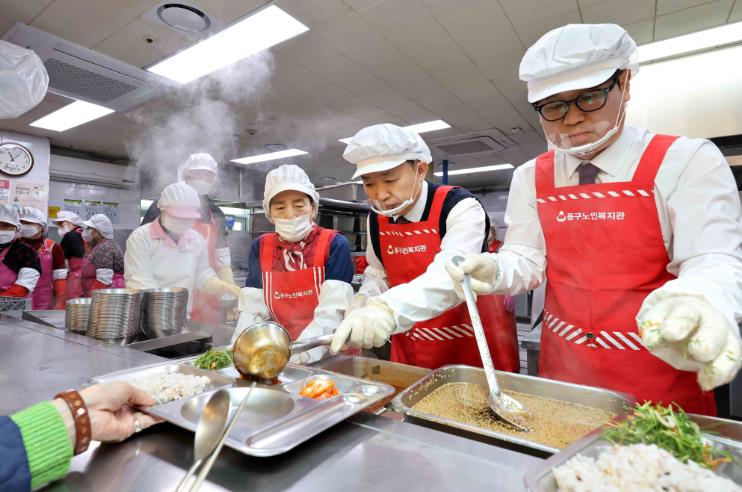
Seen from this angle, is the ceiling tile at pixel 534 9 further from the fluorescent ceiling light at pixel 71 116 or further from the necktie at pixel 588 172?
the fluorescent ceiling light at pixel 71 116

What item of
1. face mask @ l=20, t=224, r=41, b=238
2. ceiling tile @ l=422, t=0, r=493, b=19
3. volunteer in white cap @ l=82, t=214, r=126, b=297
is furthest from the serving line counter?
face mask @ l=20, t=224, r=41, b=238

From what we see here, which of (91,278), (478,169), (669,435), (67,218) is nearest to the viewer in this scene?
(669,435)

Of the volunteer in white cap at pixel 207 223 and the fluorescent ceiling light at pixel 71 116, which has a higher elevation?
the fluorescent ceiling light at pixel 71 116

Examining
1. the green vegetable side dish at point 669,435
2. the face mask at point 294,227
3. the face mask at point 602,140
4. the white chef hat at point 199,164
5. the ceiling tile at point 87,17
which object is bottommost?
the green vegetable side dish at point 669,435

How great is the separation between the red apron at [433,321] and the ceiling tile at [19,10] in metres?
4.15

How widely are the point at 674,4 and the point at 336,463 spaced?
485 centimetres

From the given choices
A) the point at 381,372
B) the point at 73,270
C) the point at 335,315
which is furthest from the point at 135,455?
the point at 73,270

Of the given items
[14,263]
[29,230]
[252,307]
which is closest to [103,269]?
[29,230]

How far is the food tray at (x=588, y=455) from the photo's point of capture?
68 cm

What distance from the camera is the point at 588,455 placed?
0.81 meters

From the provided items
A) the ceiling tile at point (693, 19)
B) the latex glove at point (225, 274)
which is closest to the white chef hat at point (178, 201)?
the latex glove at point (225, 274)

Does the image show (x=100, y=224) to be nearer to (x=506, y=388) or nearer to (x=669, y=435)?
(x=506, y=388)

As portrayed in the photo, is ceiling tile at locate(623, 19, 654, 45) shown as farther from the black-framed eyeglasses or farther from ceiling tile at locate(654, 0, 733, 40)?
the black-framed eyeglasses

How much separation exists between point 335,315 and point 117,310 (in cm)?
113
